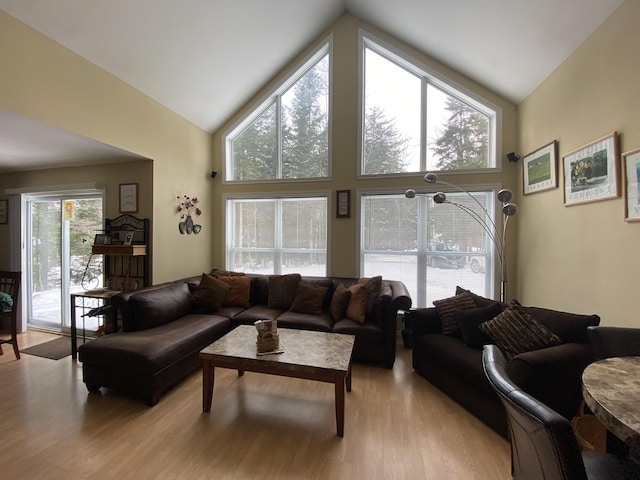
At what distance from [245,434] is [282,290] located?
5.90 feet

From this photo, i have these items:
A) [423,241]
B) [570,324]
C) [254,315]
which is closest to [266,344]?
[254,315]

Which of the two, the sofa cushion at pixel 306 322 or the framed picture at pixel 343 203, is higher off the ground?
the framed picture at pixel 343 203

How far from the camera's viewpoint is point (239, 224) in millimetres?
4473

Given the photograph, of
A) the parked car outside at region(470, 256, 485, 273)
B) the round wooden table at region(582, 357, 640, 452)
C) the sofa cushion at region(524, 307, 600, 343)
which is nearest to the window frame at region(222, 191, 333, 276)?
the parked car outside at region(470, 256, 485, 273)

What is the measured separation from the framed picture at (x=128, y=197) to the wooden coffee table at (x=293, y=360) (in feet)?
7.07

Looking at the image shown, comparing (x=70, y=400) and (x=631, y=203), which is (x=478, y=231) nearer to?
(x=631, y=203)

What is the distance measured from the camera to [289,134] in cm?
425

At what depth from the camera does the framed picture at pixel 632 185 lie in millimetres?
1867

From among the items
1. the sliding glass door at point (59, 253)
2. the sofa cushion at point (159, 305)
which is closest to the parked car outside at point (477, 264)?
the sofa cushion at point (159, 305)

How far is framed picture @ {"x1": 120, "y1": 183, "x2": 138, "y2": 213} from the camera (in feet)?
11.1

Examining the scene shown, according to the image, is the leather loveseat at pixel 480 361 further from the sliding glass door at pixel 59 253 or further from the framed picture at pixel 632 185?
the sliding glass door at pixel 59 253

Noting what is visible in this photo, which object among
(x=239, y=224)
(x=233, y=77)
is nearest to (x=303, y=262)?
(x=239, y=224)

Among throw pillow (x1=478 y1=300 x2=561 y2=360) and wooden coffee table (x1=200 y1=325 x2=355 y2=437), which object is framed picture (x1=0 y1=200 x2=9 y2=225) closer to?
wooden coffee table (x1=200 y1=325 x2=355 y2=437)

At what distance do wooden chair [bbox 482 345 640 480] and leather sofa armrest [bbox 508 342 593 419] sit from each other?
0.61 metres
